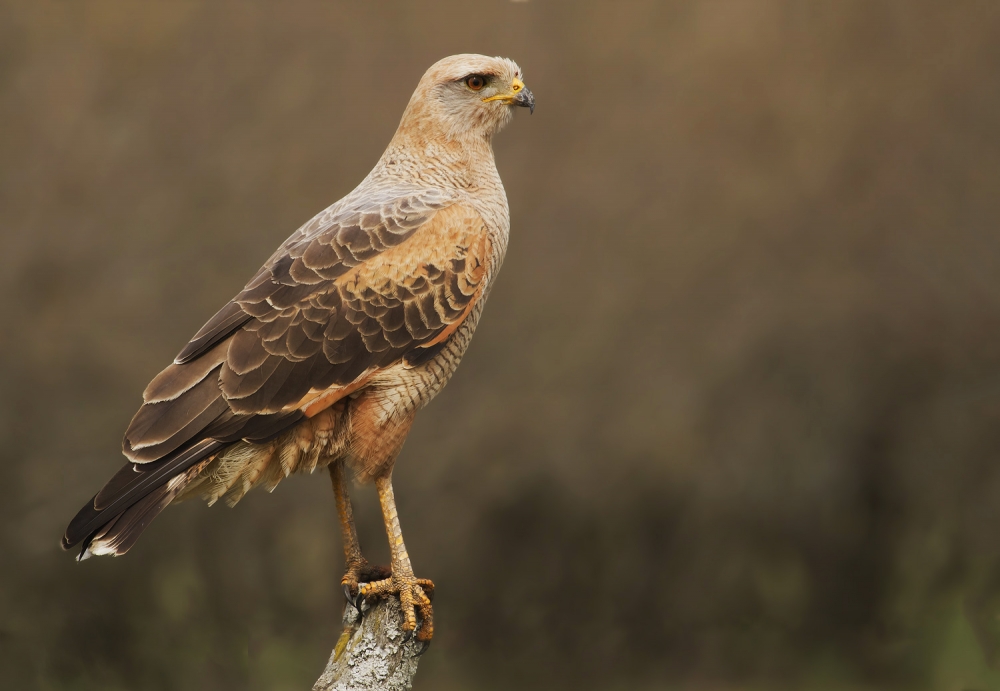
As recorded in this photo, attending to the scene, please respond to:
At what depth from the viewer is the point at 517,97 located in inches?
109

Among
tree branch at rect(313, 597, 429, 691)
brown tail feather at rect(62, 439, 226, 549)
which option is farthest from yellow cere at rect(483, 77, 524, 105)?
tree branch at rect(313, 597, 429, 691)

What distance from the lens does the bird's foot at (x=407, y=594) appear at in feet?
8.59

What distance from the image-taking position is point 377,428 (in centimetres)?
256

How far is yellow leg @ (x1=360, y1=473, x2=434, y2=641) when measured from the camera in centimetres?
262

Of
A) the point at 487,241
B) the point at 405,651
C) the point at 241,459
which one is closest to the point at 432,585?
the point at 405,651

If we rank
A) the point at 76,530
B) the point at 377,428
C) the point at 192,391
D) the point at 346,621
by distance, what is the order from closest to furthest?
the point at 76,530, the point at 192,391, the point at 377,428, the point at 346,621

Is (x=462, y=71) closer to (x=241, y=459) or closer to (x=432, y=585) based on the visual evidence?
(x=241, y=459)

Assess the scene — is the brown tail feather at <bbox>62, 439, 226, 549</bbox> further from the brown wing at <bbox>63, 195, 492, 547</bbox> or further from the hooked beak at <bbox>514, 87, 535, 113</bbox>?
the hooked beak at <bbox>514, 87, 535, 113</bbox>

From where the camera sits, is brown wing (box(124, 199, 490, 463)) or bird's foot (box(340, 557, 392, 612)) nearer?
brown wing (box(124, 199, 490, 463))

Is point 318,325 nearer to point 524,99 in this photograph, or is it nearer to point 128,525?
point 128,525

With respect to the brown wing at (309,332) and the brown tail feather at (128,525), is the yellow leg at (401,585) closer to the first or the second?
the brown wing at (309,332)

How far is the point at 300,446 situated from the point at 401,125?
1.07 metres

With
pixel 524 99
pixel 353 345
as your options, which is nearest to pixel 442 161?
pixel 524 99

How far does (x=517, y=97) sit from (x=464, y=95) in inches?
6.6
